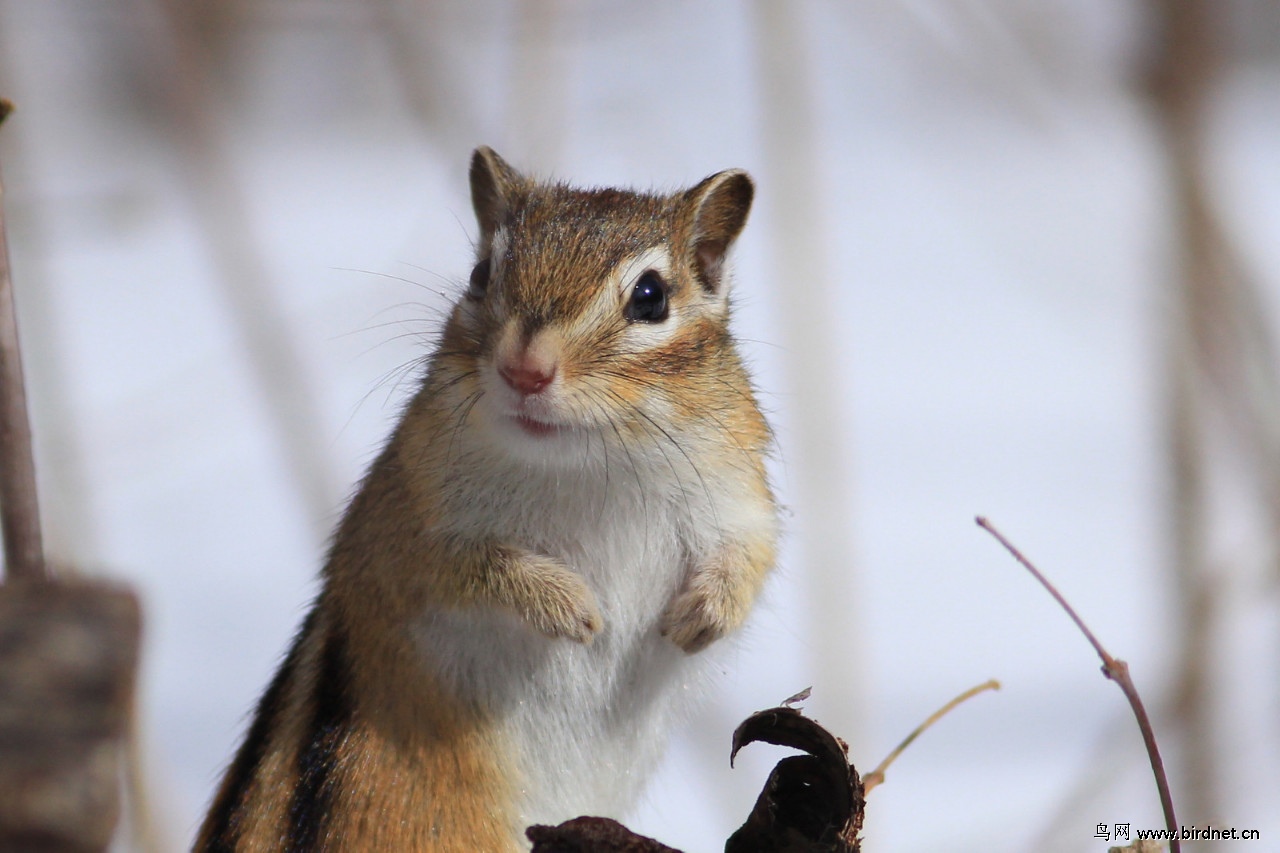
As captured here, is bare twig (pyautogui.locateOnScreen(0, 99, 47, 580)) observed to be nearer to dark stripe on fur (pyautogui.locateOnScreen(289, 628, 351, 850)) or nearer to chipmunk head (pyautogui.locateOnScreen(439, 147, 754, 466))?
chipmunk head (pyautogui.locateOnScreen(439, 147, 754, 466))

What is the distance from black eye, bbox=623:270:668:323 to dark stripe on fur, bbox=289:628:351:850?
1.06m

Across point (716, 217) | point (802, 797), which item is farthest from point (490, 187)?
point (802, 797)

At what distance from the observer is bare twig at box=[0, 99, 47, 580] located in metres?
1.91

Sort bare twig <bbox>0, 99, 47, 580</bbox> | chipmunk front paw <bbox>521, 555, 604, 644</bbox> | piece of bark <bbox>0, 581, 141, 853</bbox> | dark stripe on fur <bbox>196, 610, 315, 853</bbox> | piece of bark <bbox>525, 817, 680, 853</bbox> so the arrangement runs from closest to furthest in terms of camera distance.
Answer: piece of bark <bbox>0, 581, 141, 853</bbox>, piece of bark <bbox>525, 817, 680, 853</bbox>, bare twig <bbox>0, 99, 47, 580</bbox>, chipmunk front paw <bbox>521, 555, 604, 644</bbox>, dark stripe on fur <bbox>196, 610, 315, 853</bbox>

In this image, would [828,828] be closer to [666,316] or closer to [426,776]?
[426,776]

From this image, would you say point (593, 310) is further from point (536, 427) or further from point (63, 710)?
point (63, 710)

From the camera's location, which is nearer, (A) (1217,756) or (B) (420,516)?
(B) (420,516)

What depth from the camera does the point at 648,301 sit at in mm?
3039

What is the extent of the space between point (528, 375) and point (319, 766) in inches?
41.2

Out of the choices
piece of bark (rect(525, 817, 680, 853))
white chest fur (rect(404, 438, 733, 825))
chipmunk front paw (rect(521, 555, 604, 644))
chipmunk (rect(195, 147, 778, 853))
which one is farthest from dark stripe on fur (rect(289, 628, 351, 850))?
piece of bark (rect(525, 817, 680, 853))

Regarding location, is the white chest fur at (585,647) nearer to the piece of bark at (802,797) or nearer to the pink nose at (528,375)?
the pink nose at (528,375)

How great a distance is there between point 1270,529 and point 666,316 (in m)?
2.96

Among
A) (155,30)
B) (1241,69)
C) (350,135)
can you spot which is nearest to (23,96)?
(155,30)

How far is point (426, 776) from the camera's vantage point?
284 cm
